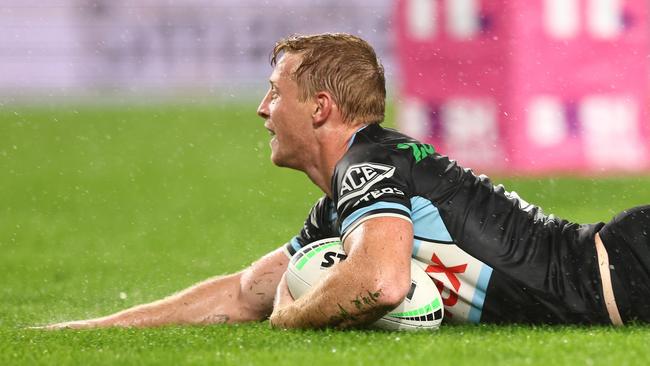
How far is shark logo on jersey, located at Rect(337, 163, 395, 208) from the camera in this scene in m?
4.07

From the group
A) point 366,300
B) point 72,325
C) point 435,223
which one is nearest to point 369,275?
point 366,300

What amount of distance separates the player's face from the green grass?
0.63 metres

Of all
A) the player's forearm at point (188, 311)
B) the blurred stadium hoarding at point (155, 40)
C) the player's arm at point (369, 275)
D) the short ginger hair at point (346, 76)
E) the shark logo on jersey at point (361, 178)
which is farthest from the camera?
the blurred stadium hoarding at point (155, 40)

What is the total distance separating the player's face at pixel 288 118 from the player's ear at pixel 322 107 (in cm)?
2

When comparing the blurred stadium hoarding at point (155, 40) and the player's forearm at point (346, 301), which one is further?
the blurred stadium hoarding at point (155, 40)

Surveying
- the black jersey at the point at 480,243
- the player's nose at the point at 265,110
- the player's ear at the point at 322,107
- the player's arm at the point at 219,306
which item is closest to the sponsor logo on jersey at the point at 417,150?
the black jersey at the point at 480,243

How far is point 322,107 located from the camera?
4391mm

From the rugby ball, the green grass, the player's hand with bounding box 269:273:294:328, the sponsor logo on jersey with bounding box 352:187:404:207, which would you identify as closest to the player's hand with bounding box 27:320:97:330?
the green grass

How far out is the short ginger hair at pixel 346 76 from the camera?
172 inches

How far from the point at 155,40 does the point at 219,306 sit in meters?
17.3

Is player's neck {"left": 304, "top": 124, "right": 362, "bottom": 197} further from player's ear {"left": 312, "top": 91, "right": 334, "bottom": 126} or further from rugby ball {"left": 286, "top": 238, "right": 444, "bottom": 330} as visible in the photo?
rugby ball {"left": 286, "top": 238, "right": 444, "bottom": 330}

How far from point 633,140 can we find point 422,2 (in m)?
2.39

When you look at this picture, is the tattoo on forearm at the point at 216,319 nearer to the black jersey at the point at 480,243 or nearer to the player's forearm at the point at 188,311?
the player's forearm at the point at 188,311

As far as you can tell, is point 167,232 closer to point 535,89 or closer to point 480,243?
point 535,89
